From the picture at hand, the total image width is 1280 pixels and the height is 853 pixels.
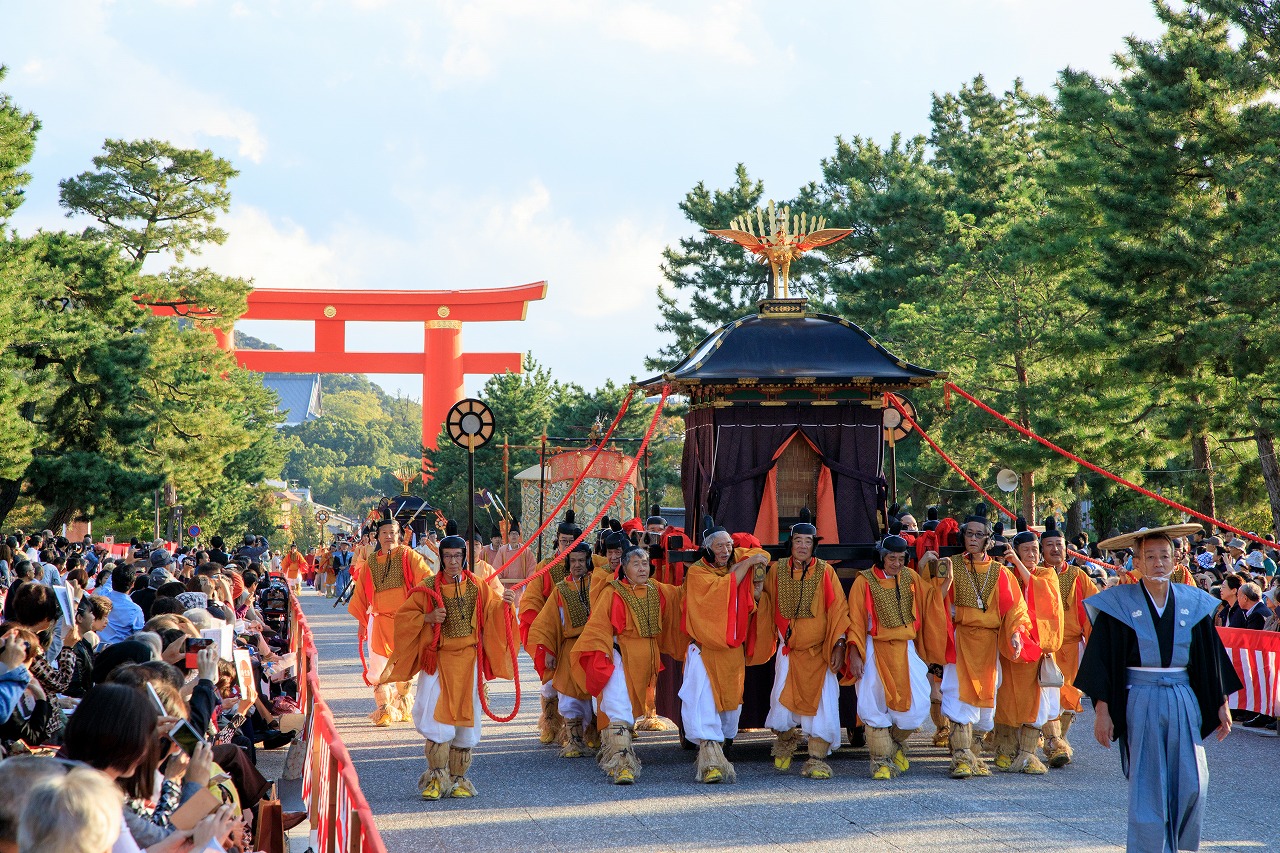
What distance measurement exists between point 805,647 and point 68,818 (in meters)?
6.28

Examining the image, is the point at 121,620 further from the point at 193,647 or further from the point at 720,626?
the point at 720,626

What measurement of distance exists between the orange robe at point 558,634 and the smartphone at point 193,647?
150 inches

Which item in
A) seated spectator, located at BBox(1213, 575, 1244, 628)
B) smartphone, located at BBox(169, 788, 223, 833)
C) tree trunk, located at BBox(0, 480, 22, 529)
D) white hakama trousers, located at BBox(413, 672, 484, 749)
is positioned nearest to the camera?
smartphone, located at BBox(169, 788, 223, 833)

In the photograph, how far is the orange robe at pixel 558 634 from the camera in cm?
915

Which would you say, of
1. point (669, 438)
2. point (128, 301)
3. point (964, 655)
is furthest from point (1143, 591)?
point (669, 438)

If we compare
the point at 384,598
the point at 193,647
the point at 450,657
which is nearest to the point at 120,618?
the point at 450,657

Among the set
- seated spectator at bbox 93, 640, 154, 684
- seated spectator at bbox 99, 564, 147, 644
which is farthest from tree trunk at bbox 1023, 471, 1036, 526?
seated spectator at bbox 93, 640, 154, 684

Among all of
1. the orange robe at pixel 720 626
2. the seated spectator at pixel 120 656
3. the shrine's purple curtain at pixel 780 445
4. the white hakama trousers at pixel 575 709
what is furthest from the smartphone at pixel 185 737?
the shrine's purple curtain at pixel 780 445

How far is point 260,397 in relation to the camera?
3991cm

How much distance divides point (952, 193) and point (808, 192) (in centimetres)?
611

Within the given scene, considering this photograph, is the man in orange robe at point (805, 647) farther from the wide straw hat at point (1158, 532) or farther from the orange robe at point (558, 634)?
the wide straw hat at point (1158, 532)

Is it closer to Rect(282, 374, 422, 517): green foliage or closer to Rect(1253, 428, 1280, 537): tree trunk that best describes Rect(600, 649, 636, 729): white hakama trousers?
Rect(1253, 428, 1280, 537): tree trunk

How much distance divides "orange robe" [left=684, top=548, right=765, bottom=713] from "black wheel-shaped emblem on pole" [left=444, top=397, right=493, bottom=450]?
3223mm

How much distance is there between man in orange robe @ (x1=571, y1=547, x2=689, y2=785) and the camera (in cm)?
825
